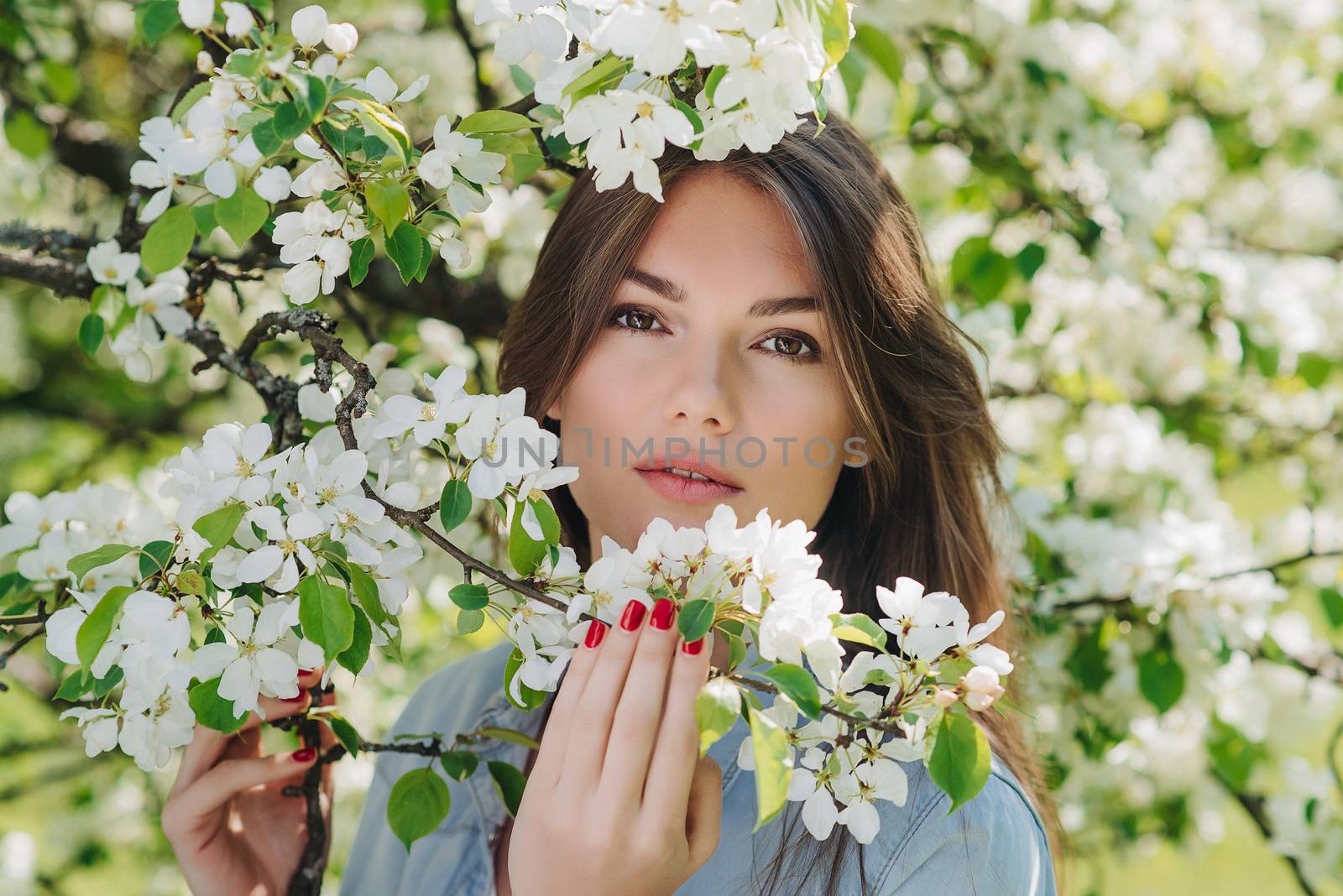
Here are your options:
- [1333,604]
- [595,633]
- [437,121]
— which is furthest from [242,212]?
[1333,604]

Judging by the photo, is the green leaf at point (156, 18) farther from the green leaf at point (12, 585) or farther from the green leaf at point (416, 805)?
the green leaf at point (416, 805)

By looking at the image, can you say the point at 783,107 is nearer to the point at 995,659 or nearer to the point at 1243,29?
the point at 995,659

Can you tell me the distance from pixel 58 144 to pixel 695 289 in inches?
61.4

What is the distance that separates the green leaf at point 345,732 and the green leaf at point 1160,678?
1258mm

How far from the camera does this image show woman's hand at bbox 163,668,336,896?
162 cm

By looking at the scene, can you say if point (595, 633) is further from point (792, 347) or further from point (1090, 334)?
point (1090, 334)

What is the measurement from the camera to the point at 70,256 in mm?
1738

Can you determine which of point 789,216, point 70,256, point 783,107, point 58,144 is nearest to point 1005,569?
point 789,216

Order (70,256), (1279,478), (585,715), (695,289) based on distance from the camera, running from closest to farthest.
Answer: (585,715) < (695,289) < (70,256) < (1279,478)

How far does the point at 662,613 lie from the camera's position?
1.11m

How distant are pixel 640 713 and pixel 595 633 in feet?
0.29

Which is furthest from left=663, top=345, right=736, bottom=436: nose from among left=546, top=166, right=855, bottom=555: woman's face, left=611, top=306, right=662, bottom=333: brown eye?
left=611, top=306, right=662, bottom=333: brown eye

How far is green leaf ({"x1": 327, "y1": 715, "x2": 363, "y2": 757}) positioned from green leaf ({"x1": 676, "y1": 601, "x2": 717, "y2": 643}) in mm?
576

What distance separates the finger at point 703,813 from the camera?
1225 mm
